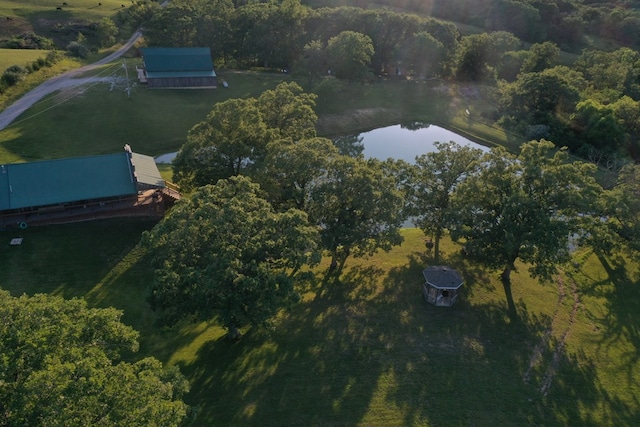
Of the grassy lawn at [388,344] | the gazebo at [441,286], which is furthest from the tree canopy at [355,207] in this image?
the grassy lawn at [388,344]

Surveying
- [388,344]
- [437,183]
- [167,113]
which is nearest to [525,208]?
[437,183]

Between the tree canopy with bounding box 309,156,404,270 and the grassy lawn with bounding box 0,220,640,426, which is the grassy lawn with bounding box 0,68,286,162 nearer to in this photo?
the grassy lawn with bounding box 0,220,640,426

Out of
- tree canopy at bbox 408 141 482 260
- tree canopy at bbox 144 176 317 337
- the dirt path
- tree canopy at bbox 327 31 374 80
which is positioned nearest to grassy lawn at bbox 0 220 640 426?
tree canopy at bbox 408 141 482 260

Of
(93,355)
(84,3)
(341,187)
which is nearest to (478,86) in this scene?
(341,187)

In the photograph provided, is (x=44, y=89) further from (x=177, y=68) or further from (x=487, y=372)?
(x=487, y=372)

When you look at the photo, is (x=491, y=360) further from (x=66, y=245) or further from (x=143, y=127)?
(x=143, y=127)

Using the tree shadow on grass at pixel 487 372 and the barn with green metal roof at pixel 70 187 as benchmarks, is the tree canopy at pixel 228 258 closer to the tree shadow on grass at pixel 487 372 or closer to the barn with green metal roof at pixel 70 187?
the tree shadow on grass at pixel 487 372
